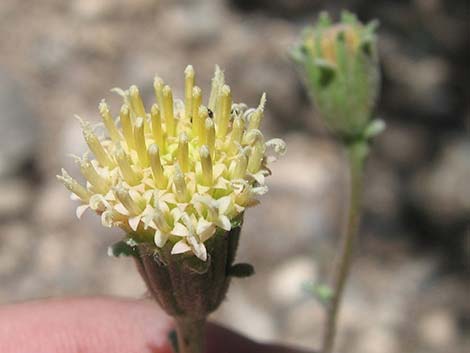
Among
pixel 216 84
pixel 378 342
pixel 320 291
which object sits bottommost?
pixel 378 342

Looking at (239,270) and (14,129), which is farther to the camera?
(14,129)

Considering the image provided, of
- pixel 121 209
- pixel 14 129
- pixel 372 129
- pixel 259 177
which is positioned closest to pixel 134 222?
pixel 121 209

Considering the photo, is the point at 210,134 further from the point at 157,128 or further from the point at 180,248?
the point at 180,248

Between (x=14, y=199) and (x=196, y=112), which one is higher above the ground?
(x=196, y=112)

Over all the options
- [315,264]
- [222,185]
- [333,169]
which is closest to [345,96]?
[222,185]

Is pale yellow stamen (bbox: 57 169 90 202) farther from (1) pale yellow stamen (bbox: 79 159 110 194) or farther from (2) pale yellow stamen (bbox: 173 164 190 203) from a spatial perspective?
(2) pale yellow stamen (bbox: 173 164 190 203)

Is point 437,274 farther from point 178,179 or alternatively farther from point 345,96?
point 178,179

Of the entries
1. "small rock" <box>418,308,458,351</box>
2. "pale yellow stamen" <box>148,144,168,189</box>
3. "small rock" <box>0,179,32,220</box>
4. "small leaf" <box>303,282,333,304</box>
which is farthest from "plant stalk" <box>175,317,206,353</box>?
"small rock" <box>0,179,32,220</box>
